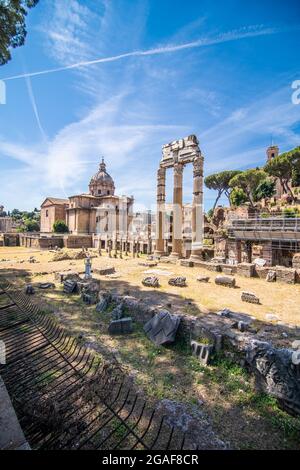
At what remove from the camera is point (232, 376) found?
395 cm

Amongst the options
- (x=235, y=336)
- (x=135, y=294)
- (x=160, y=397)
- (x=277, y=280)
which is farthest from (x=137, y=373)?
(x=277, y=280)

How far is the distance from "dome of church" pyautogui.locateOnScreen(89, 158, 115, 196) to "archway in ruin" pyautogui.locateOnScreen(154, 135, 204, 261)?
121 ft

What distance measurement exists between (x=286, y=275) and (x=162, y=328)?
8.95m

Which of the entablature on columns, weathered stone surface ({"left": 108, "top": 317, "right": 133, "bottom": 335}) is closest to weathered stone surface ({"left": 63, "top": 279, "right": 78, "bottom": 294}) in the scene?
weathered stone surface ({"left": 108, "top": 317, "right": 133, "bottom": 335})

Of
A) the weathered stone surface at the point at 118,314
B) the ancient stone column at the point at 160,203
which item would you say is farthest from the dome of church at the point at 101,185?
the weathered stone surface at the point at 118,314

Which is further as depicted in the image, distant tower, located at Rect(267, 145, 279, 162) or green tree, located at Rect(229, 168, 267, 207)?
distant tower, located at Rect(267, 145, 279, 162)

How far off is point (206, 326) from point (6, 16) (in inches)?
540

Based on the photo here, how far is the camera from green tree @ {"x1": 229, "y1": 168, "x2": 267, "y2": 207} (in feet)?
124

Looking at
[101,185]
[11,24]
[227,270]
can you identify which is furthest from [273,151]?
[11,24]

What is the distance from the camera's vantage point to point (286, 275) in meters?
11.1

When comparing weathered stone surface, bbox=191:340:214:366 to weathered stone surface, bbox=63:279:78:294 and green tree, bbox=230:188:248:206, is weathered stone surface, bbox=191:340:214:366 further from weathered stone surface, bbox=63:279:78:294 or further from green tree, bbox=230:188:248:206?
green tree, bbox=230:188:248:206

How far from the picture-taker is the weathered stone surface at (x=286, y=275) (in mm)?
10891

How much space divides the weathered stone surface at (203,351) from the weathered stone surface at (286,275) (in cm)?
877
